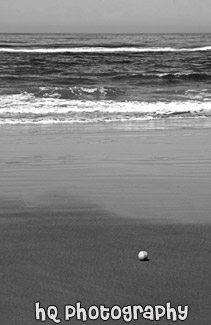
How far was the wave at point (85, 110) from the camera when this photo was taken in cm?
1065

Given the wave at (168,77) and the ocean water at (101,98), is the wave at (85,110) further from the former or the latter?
the wave at (168,77)

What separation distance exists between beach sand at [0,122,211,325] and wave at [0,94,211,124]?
3.17 meters

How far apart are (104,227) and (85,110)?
8.01 metres

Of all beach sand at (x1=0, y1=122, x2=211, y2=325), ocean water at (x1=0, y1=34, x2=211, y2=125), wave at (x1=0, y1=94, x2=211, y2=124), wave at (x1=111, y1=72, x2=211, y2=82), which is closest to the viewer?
beach sand at (x1=0, y1=122, x2=211, y2=325)

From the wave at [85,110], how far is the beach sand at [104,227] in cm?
317

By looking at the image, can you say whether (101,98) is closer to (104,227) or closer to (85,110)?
(85,110)

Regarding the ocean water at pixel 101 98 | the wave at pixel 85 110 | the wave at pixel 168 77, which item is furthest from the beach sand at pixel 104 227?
the wave at pixel 168 77

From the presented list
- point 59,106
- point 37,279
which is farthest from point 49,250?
point 59,106

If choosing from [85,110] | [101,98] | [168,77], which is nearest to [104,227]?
[85,110]

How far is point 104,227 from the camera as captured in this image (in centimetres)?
429

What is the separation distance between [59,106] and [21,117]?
1.99 m

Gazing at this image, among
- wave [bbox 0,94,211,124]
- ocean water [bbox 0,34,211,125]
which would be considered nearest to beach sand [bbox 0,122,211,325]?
wave [bbox 0,94,211,124]

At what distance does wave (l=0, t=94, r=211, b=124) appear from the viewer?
34.9 feet

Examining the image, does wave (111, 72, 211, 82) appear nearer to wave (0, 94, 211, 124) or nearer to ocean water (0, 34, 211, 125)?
ocean water (0, 34, 211, 125)
